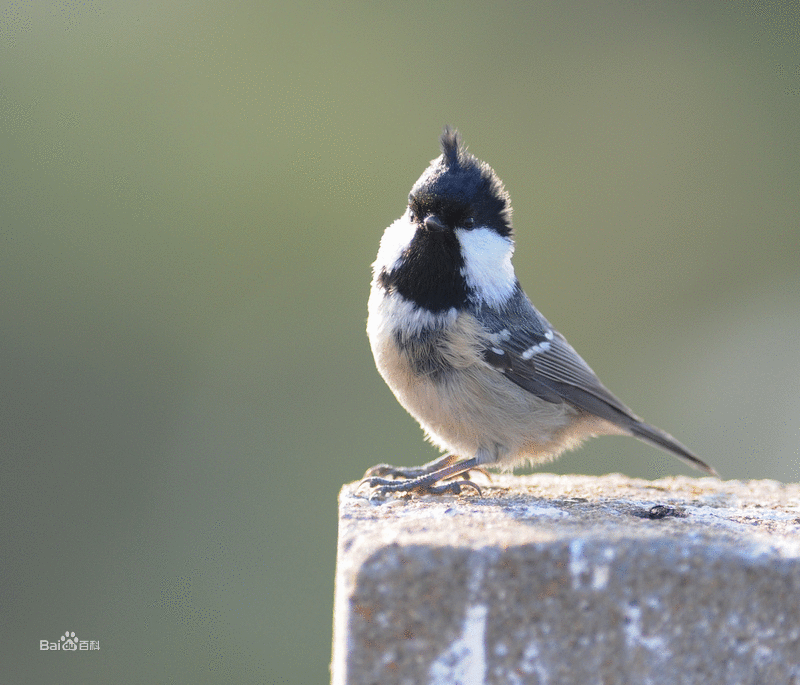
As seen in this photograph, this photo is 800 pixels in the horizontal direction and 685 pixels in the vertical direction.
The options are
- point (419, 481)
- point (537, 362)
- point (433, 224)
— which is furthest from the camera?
point (537, 362)

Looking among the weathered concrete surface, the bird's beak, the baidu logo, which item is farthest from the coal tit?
the baidu logo

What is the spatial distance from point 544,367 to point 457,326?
33cm

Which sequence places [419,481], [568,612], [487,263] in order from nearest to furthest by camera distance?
1. [568,612]
2. [419,481]
3. [487,263]

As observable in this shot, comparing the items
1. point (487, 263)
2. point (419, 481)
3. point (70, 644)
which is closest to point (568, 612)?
point (419, 481)

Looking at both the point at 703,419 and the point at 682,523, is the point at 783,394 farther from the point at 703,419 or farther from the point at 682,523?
the point at 682,523

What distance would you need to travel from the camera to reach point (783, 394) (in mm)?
4465

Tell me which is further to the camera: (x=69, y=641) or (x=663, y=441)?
(x=69, y=641)

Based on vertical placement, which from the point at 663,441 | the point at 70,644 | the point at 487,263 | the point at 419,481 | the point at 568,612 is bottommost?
the point at 70,644

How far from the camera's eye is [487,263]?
2.09 m

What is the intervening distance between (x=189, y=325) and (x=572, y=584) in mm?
3432

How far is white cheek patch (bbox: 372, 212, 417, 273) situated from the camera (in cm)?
206

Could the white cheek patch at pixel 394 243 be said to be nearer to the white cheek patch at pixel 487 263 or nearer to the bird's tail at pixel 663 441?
the white cheek patch at pixel 487 263

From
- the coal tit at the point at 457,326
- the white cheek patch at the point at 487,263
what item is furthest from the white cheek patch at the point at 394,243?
the white cheek patch at the point at 487,263

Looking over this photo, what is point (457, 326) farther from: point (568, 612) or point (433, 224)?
point (568, 612)
